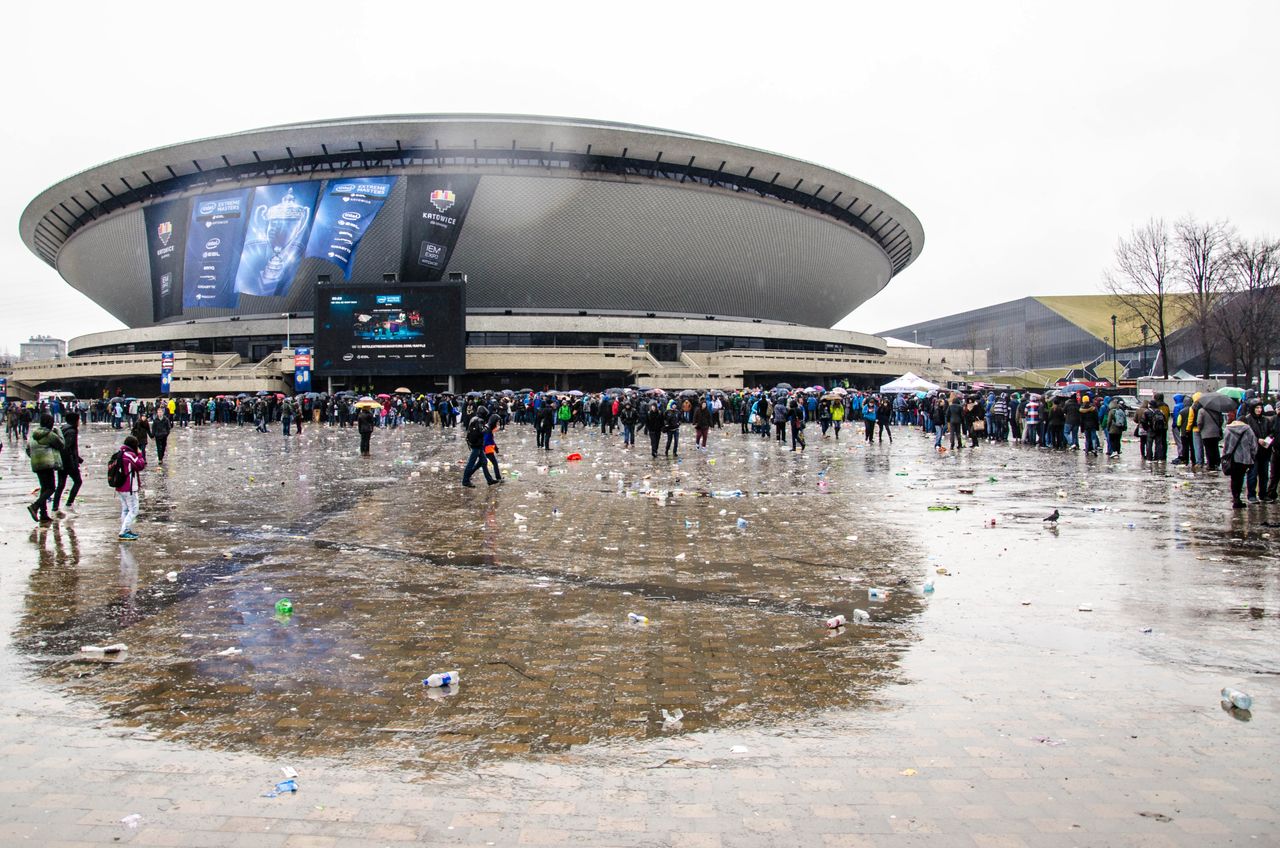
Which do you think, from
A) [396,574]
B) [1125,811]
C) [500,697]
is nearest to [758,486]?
[396,574]

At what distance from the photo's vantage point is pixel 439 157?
6569 cm

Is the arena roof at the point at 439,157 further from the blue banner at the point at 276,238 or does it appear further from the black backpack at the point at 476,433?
the black backpack at the point at 476,433

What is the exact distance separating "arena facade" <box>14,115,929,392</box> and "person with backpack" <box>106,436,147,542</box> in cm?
4769

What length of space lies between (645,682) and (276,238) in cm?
6613

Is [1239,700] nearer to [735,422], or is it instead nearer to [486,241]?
[735,422]

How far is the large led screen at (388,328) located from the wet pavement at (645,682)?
144 ft

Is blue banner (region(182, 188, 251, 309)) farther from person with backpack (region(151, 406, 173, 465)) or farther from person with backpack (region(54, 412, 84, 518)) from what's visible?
person with backpack (region(54, 412, 84, 518))

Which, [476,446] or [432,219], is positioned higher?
[432,219]

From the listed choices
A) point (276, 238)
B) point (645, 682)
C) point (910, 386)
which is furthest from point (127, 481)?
point (276, 238)

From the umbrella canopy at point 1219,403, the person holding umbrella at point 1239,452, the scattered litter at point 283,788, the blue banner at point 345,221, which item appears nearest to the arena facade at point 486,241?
the blue banner at point 345,221

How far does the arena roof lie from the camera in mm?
64750

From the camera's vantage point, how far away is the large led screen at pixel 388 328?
56.5 m

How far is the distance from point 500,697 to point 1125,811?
337 centimetres

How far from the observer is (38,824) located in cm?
416
